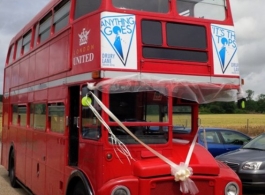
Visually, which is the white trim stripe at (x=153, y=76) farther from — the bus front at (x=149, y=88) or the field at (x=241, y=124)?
the field at (x=241, y=124)

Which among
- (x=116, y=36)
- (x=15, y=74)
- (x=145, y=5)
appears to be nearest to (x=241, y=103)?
(x=145, y=5)

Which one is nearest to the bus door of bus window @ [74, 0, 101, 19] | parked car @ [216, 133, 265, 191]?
bus window @ [74, 0, 101, 19]

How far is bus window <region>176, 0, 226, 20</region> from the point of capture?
7.00 meters

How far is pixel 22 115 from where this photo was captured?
39.1 feet

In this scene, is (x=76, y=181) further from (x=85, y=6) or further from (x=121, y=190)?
(x=85, y=6)

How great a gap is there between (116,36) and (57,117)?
8.41 feet

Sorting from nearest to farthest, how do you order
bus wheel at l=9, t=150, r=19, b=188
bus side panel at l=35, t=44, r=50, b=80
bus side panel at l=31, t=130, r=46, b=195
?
bus side panel at l=35, t=44, r=50, b=80 < bus side panel at l=31, t=130, r=46, b=195 < bus wheel at l=9, t=150, r=19, b=188

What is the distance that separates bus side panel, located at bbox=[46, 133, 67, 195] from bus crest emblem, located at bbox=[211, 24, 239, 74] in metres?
2.74

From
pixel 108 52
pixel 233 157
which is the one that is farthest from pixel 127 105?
pixel 233 157

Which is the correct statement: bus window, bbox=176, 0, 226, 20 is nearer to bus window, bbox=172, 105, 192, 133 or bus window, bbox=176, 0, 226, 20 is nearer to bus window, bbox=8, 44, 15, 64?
bus window, bbox=172, 105, 192, 133

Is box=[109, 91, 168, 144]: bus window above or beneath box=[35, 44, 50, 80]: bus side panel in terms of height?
beneath

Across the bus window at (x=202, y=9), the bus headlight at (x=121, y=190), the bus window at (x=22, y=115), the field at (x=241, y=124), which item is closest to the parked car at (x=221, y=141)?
the bus window at (x=22, y=115)

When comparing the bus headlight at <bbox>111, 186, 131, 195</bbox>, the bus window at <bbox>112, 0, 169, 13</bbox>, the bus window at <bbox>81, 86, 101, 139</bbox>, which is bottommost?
the bus headlight at <bbox>111, 186, 131, 195</bbox>

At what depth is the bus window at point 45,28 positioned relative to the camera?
358 inches
